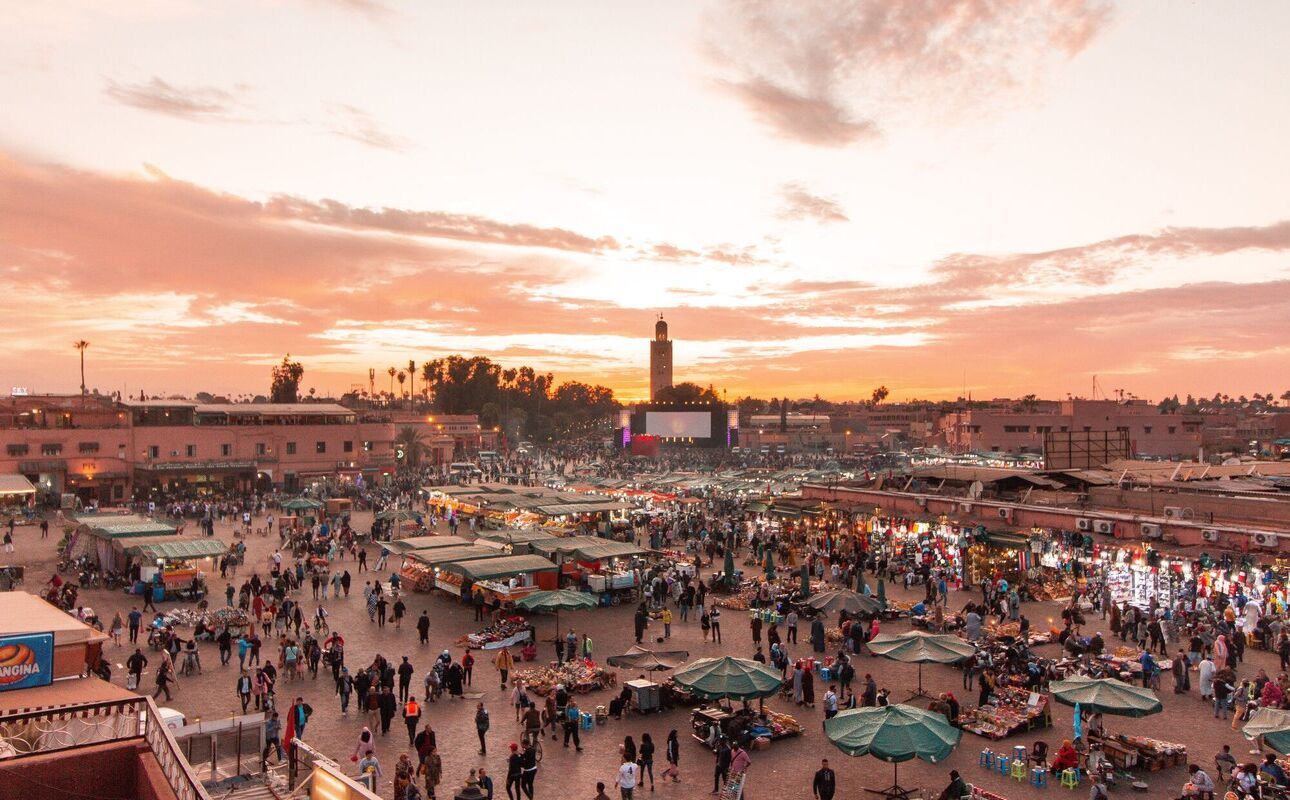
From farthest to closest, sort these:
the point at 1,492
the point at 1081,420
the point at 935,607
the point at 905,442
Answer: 1. the point at 905,442
2. the point at 1081,420
3. the point at 1,492
4. the point at 935,607

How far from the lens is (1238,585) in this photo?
22.0 metres

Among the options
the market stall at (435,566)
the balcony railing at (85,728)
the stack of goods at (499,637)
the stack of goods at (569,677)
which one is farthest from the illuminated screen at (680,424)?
the balcony railing at (85,728)

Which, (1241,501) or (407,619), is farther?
(1241,501)

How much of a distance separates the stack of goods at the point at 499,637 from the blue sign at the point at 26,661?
9.28 metres

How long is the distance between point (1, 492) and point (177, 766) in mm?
41251

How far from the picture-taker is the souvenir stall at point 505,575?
76.1 feet

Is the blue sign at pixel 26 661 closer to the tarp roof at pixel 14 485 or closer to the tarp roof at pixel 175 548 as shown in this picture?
the tarp roof at pixel 175 548

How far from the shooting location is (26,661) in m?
12.3

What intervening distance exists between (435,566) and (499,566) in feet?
8.33

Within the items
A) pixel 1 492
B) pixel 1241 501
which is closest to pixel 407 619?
pixel 1241 501

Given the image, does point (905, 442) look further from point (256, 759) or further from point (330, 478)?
point (256, 759)

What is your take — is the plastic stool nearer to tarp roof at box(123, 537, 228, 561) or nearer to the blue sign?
the blue sign

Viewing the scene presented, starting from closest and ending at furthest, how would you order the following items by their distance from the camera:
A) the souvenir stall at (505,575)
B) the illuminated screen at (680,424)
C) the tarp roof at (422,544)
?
the souvenir stall at (505,575), the tarp roof at (422,544), the illuminated screen at (680,424)

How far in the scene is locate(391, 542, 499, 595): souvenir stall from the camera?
25.0 metres
